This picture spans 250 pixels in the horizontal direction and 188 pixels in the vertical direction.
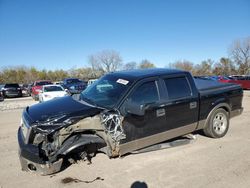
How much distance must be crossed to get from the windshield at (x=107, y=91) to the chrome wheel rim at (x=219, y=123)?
8.83 ft

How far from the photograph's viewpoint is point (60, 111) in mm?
3727

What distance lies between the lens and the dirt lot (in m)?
3.43

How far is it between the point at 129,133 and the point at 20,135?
2.08 m

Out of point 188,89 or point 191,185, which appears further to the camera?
point 188,89

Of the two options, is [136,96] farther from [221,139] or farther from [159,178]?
[221,139]

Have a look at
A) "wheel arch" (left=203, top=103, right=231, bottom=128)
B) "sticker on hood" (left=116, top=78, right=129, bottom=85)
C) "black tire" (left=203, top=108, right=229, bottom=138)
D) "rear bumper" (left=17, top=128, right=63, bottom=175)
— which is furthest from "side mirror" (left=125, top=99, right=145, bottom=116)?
"black tire" (left=203, top=108, right=229, bottom=138)

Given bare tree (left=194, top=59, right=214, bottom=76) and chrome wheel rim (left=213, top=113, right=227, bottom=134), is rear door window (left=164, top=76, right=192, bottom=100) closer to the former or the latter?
chrome wheel rim (left=213, top=113, right=227, bottom=134)

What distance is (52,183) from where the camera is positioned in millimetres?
3508

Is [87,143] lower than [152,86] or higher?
lower

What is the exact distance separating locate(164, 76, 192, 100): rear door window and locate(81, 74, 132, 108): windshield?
92cm

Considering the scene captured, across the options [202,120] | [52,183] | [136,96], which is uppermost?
[136,96]

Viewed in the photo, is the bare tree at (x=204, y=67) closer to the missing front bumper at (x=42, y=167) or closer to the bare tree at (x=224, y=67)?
the bare tree at (x=224, y=67)

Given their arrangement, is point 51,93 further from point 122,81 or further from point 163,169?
point 163,169

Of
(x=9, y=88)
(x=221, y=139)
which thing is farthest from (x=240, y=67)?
(x=221, y=139)
